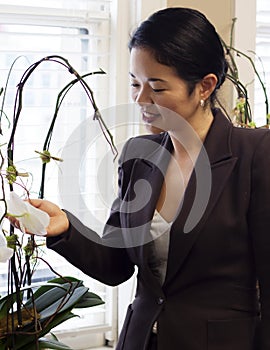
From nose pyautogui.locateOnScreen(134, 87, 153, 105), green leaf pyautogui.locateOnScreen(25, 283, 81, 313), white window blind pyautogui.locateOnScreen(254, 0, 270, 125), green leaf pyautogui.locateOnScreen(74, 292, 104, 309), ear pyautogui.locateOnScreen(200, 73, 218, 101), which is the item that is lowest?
green leaf pyautogui.locateOnScreen(74, 292, 104, 309)

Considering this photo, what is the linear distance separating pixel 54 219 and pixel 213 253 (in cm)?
33

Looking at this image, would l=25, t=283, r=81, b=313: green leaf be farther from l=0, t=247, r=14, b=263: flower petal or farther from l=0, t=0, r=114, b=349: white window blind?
l=0, t=0, r=114, b=349: white window blind

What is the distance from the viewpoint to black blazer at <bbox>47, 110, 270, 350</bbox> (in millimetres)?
1414

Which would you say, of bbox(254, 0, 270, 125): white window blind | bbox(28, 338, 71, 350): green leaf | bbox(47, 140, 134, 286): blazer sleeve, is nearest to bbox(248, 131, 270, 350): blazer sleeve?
bbox(47, 140, 134, 286): blazer sleeve

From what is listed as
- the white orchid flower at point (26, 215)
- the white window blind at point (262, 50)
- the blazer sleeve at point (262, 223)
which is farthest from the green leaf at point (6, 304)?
the white window blind at point (262, 50)

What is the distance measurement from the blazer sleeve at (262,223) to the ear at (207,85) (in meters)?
0.16

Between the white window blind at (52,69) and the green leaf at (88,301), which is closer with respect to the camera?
the green leaf at (88,301)

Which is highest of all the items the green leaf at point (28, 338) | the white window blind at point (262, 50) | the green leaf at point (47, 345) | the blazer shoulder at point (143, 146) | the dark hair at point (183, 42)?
the white window blind at point (262, 50)

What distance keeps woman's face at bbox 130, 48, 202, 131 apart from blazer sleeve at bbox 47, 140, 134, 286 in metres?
0.18

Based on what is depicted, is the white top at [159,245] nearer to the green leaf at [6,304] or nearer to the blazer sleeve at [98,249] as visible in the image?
the blazer sleeve at [98,249]

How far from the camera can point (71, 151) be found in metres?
1.97

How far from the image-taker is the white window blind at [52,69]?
189 centimetres

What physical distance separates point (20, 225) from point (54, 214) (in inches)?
9.1

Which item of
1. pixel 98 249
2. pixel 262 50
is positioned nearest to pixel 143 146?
pixel 98 249
